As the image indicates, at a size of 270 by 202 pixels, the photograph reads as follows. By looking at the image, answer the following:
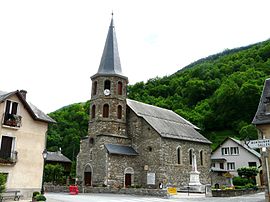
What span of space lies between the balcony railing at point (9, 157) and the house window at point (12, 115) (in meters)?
2.08

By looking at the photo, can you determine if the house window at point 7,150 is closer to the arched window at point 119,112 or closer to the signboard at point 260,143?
the arched window at point 119,112

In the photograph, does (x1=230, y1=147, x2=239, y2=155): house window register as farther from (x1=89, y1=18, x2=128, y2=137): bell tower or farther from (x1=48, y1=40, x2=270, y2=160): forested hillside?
(x1=89, y1=18, x2=128, y2=137): bell tower

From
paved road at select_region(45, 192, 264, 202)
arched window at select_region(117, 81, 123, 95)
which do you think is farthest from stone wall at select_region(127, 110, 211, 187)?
paved road at select_region(45, 192, 264, 202)

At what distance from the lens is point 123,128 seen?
35.2m

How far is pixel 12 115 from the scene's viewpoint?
21.3m

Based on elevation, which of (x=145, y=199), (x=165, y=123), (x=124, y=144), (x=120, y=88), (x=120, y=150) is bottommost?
(x=145, y=199)

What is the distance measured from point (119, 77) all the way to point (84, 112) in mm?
49080

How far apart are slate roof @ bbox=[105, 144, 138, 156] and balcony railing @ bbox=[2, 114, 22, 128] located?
11.7 meters

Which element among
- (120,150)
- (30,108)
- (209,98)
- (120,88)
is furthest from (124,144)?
(209,98)

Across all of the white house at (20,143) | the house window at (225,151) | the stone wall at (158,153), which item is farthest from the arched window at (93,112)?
the house window at (225,151)

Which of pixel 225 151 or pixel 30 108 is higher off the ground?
pixel 30 108

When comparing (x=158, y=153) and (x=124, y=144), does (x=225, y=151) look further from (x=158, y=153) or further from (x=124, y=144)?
(x=124, y=144)

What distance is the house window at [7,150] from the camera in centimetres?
2064

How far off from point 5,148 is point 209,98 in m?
69.1
